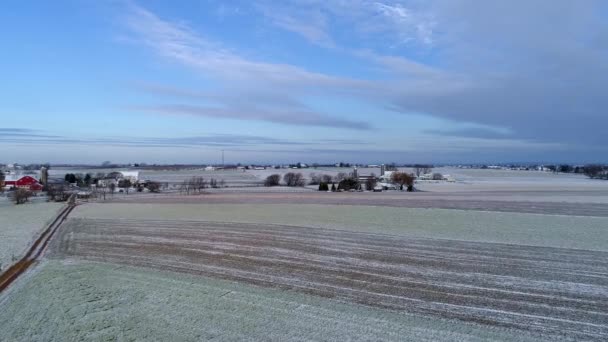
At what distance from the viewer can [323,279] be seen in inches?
595

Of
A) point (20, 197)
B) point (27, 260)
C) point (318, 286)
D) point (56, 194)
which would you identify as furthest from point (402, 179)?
point (318, 286)

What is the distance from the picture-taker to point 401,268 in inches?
663

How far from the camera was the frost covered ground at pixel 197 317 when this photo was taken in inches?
394

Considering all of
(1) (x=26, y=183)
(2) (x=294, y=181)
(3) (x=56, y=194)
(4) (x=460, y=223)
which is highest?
(1) (x=26, y=183)

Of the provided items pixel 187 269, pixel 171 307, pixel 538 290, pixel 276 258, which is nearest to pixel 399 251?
pixel 276 258

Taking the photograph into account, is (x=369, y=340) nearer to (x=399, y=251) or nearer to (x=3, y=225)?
(x=399, y=251)

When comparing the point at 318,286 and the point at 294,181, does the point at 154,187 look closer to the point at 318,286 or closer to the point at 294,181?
the point at 294,181

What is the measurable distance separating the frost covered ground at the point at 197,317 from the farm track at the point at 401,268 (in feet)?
3.08

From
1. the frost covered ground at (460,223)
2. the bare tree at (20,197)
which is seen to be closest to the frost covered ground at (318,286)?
the frost covered ground at (460,223)

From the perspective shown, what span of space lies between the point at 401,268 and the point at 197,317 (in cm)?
879

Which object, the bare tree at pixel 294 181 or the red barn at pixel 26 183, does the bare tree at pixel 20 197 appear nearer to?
the red barn at pixel 26 183

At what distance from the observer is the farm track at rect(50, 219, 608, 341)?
38.5 ft

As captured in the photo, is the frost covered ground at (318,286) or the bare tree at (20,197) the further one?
the bare tree at (20,197)

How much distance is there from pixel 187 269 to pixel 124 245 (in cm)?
793
